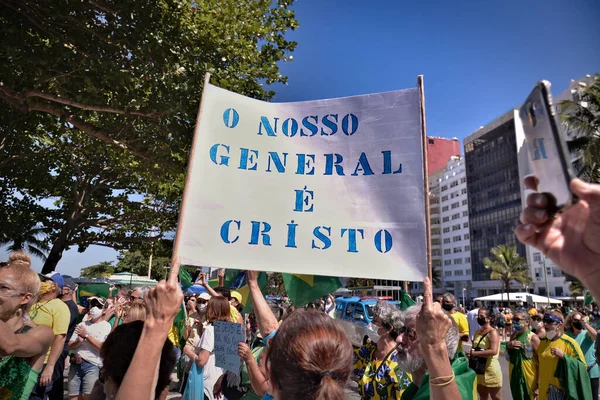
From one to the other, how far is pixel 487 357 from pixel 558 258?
6515mm

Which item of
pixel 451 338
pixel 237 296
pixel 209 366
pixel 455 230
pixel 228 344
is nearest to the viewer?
pixel 451 338

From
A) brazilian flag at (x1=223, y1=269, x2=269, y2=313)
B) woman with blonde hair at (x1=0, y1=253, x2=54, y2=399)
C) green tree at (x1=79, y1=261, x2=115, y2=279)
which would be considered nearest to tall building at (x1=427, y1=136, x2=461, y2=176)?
green tree at (x1=79, y1=261, x2=115, y2=279)

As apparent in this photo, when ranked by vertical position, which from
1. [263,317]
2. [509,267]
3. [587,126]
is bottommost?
[263,317]

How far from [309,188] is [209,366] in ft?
10.1


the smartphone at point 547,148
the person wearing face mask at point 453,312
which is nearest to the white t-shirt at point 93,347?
the person wearing face mask at point 453,312

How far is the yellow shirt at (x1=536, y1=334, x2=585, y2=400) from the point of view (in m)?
6.21

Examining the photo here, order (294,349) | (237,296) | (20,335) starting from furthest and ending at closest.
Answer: (237,296) < (20,335) < (294,349)

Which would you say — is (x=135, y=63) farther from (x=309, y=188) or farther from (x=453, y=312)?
(x=453, y=312)

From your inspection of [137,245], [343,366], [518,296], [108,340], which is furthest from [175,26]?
[518,296]

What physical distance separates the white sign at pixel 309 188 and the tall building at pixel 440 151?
342ft

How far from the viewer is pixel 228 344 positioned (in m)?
3.99

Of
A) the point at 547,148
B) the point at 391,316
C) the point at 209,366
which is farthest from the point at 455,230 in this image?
the point at 547,148

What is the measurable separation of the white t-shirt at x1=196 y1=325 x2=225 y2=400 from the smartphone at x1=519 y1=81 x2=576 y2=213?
4.35m

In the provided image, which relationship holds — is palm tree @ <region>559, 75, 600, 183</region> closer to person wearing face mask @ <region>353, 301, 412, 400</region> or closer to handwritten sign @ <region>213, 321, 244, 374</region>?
person wearing face mask @ <region>353, 301, 412, 400</region>
